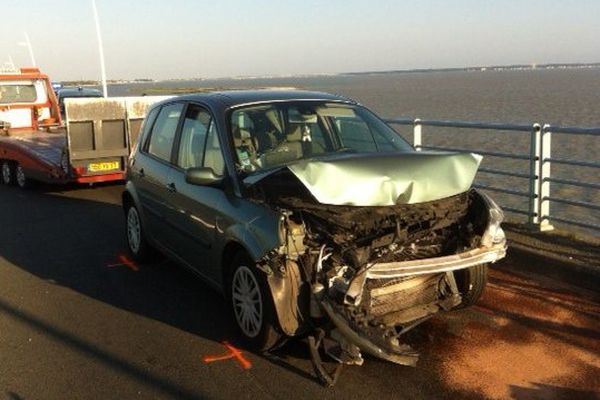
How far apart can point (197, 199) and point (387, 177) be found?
67.6 inches

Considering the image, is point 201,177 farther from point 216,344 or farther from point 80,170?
point 80,170

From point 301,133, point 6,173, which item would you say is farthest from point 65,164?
point 301,133

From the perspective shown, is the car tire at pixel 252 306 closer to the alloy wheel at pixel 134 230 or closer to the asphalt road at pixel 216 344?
the asphalt road at pixel 216 344

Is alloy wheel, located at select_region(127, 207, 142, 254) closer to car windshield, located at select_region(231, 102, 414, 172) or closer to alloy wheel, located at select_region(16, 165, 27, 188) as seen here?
car windshield, located at select_region(231, 102, 414, 172)

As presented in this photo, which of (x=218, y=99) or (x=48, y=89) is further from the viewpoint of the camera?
(x=48, y=89)

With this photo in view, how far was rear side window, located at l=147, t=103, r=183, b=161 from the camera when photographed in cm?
630

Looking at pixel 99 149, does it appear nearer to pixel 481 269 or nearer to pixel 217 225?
pixel 217 225

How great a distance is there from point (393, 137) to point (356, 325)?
7.26 feet

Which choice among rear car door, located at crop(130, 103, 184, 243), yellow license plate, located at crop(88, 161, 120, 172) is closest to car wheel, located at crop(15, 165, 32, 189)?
yellow license plate, located at crop(88, 161, 120, 172)

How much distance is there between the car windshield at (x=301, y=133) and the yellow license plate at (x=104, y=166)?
723 centimetres

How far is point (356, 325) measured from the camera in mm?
4164

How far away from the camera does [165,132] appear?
21.3ft

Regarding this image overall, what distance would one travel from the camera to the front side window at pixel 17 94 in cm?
1588

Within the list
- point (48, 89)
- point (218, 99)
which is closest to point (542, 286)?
point (218, 99)
